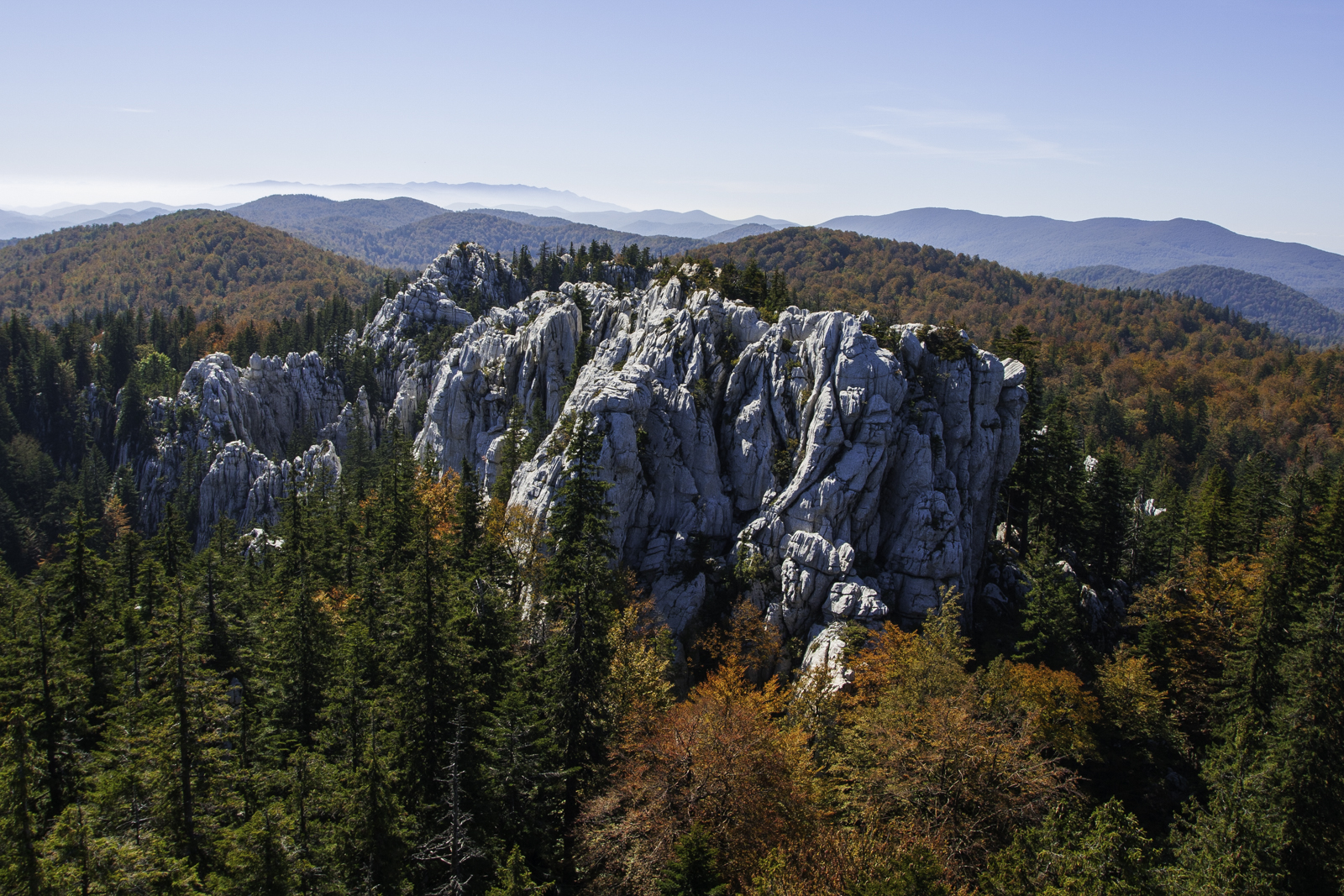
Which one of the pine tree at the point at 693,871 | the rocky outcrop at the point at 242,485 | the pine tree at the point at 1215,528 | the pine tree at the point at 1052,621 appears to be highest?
the pine tree at the point at 1215,528

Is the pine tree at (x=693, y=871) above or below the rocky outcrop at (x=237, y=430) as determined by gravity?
above

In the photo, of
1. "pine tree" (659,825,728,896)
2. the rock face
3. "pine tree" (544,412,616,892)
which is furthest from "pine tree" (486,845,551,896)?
the rock face

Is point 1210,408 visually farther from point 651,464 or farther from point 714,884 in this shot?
point 714,884

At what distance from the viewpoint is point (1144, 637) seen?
44969mm

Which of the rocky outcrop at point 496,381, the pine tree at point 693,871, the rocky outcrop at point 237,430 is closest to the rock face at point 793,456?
the rocky outcrop at point 496,381

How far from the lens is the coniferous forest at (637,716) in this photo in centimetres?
2194

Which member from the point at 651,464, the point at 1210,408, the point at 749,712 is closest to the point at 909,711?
the point at 749,712

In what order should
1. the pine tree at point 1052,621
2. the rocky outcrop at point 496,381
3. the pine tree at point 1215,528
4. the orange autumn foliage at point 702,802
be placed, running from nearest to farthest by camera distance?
1. the orange autumn foliage at point 702,802
2. the pine tree at point 1052,621
3. the pine tree at point 1215,528
4. the rocky outcrop at point 496,381

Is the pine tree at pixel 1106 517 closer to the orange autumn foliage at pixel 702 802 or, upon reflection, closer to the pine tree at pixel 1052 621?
the pine tree at pixel 1052 621

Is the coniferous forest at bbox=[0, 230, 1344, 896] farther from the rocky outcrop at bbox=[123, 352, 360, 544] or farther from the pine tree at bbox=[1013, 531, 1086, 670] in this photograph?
the rocky outcrop at bbox=[123, 352, 360, 544]

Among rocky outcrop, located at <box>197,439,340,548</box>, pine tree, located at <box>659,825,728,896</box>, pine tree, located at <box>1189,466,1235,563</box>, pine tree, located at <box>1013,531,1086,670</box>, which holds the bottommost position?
rocky outcrop, located at <box>197,439,340,548</box>

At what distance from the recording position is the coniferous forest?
21.9 meters

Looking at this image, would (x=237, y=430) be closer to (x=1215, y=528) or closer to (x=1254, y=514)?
(x=1215, y=528)

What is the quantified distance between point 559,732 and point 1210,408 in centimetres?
15857
